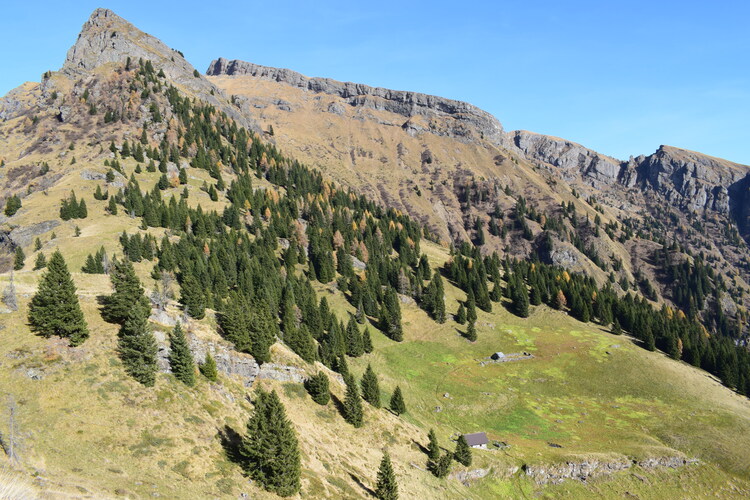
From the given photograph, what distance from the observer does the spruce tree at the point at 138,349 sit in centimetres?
4350

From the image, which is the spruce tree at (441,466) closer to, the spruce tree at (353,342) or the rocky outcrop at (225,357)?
the rocky outcrop at (225,357)

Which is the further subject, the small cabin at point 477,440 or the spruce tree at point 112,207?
the spruce tree at point 112,207

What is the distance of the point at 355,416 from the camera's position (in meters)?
62.0

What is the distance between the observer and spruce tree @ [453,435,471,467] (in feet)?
211

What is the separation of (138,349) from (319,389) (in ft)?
86.1

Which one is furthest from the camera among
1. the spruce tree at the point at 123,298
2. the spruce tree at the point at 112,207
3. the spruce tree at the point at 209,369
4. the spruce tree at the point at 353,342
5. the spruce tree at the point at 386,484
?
the spruce tree at the point at 112,207

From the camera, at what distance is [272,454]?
1567 inches

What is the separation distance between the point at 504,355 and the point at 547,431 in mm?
32297

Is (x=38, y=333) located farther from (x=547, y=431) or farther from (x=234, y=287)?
(x=547, y=431)

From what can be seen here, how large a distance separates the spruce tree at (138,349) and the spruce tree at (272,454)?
12505 millimetres

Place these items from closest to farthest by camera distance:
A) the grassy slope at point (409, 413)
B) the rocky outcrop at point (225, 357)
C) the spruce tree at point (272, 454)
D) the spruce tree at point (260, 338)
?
the grassy slope at point (409, 413) → the spruce tree at point (272, 454) → the rocky outcrop at point (225, 357) → the spruce tree at point (260, 338)

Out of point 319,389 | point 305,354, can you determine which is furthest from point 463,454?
point 305,354

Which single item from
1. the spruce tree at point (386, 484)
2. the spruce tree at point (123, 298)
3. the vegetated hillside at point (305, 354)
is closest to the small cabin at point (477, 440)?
the vegetated hillside at point (305, 354)

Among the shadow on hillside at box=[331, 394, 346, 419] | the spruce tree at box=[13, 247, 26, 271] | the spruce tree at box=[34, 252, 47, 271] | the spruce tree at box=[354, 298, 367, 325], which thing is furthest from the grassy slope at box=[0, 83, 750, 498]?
the spruce tree at box=[354, 298, 367, 325]
